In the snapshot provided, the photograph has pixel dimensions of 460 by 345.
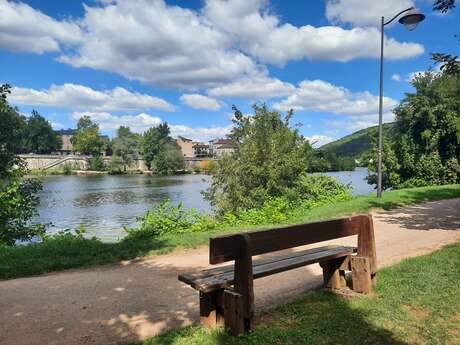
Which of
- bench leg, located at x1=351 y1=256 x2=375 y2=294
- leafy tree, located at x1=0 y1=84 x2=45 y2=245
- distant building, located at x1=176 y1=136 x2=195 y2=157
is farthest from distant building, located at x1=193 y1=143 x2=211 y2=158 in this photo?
bench leg, located at x1=351 y1=256 x2=375 y2=294

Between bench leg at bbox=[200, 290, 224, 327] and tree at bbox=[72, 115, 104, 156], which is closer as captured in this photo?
bench leg at bbox=[200, 290, 224, 327]

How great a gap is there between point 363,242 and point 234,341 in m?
2.23

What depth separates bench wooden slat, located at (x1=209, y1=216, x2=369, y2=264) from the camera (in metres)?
3.64

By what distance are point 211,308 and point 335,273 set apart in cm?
183

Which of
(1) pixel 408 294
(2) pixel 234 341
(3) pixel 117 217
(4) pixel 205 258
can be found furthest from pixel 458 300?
(3) pixel 117 217

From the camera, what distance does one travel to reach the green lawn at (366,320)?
141 inches

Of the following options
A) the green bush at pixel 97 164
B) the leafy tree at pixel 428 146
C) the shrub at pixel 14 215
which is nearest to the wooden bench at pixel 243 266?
the shrub at pixel 14 215

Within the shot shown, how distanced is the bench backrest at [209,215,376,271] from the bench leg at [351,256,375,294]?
15cm

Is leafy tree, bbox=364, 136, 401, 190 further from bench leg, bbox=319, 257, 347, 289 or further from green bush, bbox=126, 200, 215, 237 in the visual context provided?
bench leg, bbox=319, 257, 347, 289

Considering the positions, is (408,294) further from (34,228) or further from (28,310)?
(34,228)

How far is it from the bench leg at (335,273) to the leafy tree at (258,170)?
465 inches

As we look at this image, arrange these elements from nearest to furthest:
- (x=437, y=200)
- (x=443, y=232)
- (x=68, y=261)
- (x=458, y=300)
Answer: (x=458, y=300) < (x=68, y=261) < (x=443, y=232) < (x=437, y=200)

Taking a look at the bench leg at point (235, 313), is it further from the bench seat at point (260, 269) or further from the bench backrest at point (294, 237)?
the bench backrest at point (294, 237)

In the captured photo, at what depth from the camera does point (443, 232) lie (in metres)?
9.12
